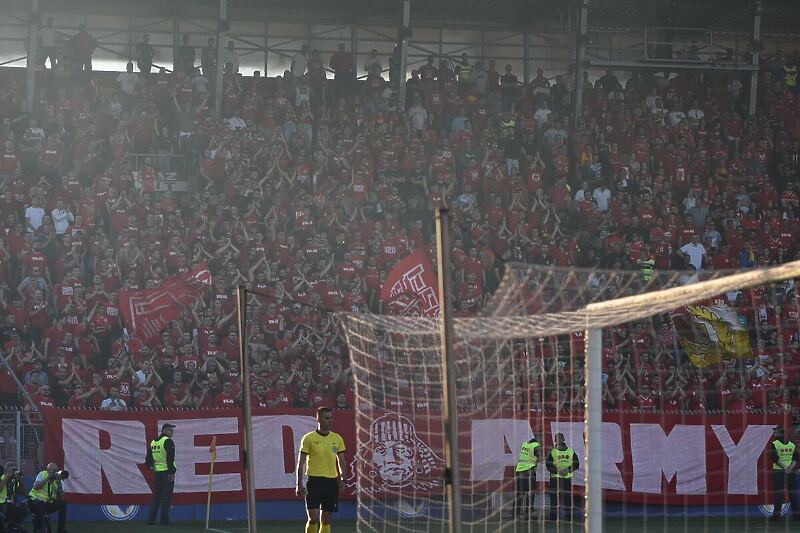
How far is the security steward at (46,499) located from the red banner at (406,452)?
108cm

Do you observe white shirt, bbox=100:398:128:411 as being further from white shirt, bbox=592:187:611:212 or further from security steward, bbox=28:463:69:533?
white shirt, bbox=592:187:611:212

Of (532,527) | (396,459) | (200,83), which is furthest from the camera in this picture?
(200,83)

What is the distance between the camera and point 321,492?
15.1 metres

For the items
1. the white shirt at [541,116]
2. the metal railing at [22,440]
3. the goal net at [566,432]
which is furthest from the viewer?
the white shirt at [541,116]

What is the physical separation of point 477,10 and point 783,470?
15351 mm

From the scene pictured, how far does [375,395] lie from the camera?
2073 cm

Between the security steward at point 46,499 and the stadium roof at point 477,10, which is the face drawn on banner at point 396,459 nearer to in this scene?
the security steward at point 46,499

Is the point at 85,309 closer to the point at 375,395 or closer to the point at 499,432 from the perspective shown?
the point at 375,395

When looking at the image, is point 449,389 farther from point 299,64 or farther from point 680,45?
point 680,45

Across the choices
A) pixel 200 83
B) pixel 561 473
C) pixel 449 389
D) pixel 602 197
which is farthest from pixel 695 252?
pixel 449 389

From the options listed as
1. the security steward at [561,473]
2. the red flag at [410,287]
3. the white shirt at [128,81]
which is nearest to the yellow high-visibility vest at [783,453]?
the security steward at [561,473]

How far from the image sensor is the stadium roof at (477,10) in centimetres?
3086

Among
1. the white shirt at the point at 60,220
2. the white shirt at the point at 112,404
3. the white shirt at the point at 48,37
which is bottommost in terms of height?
the white shirt at the point at 112,404

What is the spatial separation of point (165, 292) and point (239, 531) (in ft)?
16.3
